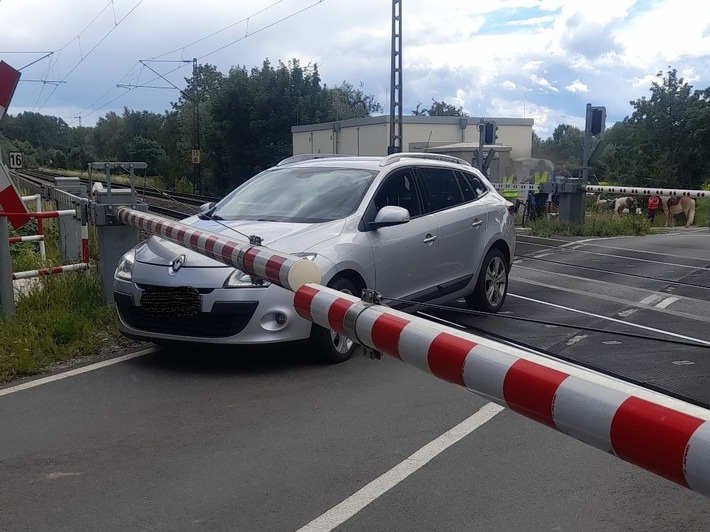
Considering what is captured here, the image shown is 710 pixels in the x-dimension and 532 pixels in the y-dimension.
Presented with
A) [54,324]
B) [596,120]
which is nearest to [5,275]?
[54,324]

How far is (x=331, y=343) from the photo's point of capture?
20.0ft

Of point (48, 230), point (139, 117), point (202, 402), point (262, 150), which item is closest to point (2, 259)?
point (202, 402)

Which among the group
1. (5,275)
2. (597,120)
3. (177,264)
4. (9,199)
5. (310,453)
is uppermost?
(597,120)

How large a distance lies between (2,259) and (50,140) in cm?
10597

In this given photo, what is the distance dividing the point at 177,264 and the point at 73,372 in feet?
4.01

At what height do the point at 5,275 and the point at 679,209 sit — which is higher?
Result: the point at 5,275

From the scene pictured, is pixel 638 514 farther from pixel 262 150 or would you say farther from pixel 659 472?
pixel 262 150

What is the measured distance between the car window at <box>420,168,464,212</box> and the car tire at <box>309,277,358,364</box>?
5.40 feet

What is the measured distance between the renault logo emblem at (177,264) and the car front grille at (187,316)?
20 cm

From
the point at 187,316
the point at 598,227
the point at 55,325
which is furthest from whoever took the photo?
the point at 598,227

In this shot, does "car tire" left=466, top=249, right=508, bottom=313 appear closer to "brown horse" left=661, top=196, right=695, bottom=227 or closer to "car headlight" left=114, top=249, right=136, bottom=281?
"car headlight" left=114, top=249, right=136, bottom=281

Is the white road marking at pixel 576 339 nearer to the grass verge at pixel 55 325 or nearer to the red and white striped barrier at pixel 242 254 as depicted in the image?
the red and white striped barrier at pixel 242 254

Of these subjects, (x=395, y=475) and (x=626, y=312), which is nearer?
(x=395, y=475)

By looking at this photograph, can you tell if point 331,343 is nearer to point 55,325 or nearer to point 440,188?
point 440,188
